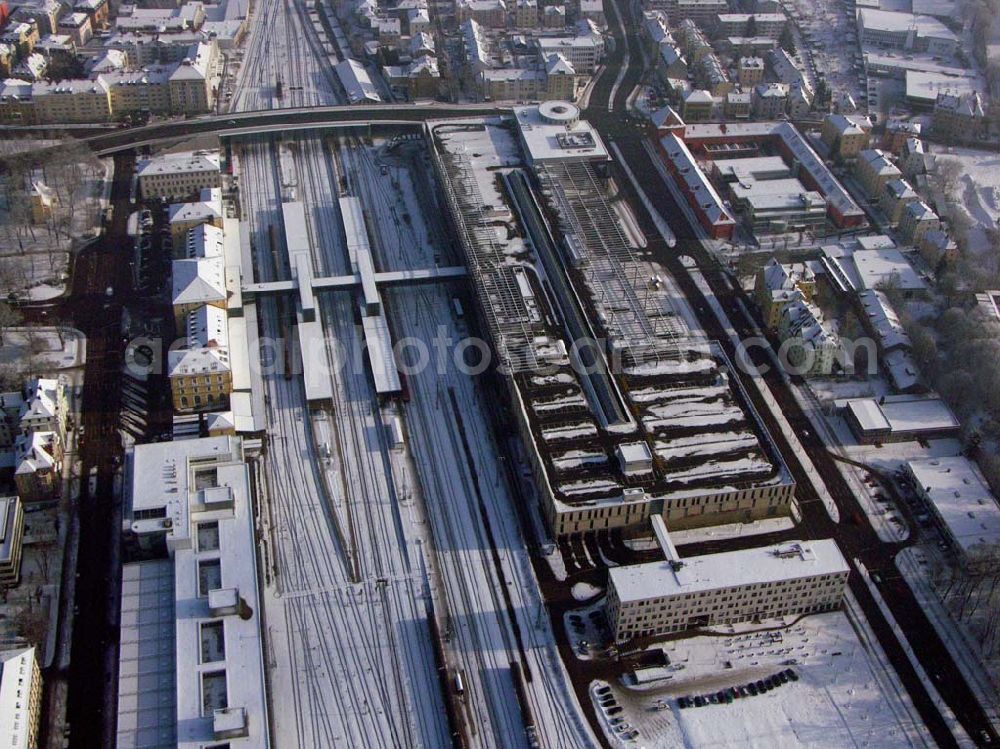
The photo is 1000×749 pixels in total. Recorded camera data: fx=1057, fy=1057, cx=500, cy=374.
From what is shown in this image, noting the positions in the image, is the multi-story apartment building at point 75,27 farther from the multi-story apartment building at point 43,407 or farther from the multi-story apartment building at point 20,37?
the multi-story apartment building at point 43,407

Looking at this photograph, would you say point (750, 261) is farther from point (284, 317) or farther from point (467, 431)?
point (284, 317)

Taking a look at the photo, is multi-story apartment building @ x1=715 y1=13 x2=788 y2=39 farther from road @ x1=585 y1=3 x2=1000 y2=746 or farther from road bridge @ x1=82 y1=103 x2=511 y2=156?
road bridge @ x1=82 y1=103 x2=511 y2=156

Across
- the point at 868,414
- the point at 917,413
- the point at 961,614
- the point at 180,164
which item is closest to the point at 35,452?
the point at 180,164

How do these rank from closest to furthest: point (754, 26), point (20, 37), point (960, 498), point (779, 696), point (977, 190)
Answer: point (779, 696), point (960, 498), point (977, 190), point (20, 37), point (754, 26)

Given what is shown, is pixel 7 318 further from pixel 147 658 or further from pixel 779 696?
pixel 779 696

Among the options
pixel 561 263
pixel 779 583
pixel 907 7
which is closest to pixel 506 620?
pixel 779 583
